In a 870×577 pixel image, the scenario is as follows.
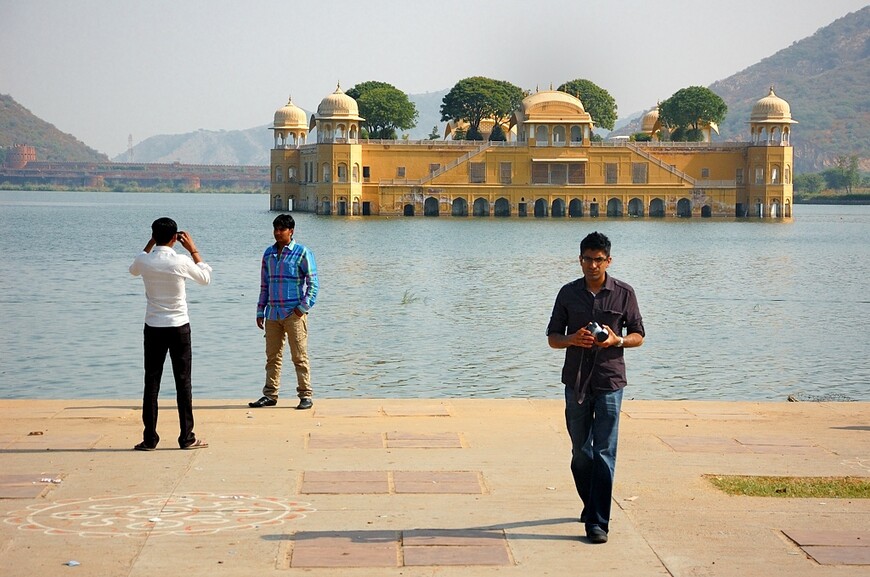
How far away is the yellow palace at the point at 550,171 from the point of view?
78.1 meters

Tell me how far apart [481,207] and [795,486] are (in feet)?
238

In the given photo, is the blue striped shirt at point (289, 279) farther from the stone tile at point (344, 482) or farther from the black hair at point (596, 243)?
the black hair at point (596, 243)

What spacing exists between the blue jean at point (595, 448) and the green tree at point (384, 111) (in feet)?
263

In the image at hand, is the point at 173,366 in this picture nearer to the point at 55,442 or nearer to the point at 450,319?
the point at 55,442

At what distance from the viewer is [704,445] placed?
28.0 feet

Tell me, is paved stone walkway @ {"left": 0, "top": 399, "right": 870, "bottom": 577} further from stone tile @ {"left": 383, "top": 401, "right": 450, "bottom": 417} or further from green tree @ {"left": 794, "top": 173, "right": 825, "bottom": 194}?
green tree @ {"left": 794, "top": 173, "right": 825, "bottom": 194}

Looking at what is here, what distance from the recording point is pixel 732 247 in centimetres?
5181

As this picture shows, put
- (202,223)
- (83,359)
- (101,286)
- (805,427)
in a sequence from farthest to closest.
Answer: (202,223) < (101,286) < (83,359) < (805,427)

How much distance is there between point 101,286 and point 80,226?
38537 mm

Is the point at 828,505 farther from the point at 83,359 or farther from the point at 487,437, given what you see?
the point at 83,359

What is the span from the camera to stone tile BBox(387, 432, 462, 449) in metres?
8.39

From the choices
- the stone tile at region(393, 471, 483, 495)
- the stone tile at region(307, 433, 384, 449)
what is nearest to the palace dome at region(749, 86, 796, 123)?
the stone tile at region(307, 433, 384, 449)

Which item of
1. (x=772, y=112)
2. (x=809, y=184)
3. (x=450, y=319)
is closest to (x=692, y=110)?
(x=772, y=112)

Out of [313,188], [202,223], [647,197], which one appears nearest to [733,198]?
[647,197]
